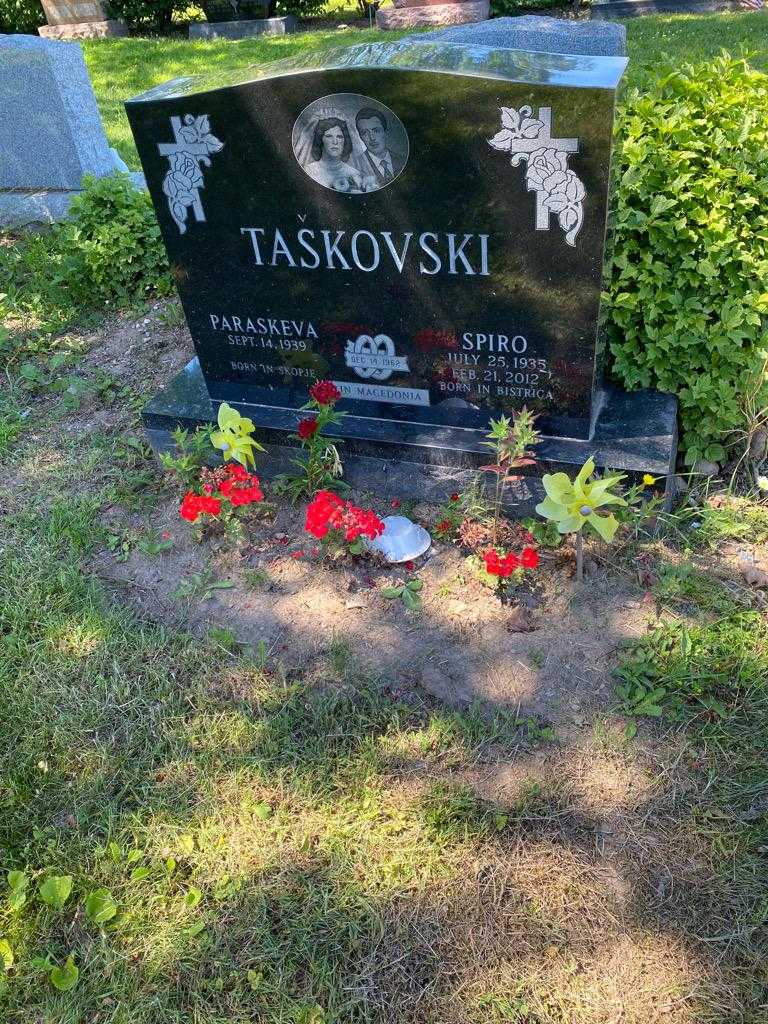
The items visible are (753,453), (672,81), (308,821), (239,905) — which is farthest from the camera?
(753,453)

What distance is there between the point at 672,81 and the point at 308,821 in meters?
3.16

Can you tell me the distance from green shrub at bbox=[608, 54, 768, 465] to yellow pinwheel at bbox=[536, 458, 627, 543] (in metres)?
0.86

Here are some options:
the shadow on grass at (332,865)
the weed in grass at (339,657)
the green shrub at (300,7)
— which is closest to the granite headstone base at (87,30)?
the green shrub at (300,7)

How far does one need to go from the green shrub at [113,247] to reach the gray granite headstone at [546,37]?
2.17 metres

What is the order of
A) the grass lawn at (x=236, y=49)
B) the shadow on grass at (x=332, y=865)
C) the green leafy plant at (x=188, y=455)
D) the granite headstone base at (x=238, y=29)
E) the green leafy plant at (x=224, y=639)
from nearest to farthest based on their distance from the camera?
the shadow on grass at (x=332, y=865) < the green leafy plant at (x=224, y=639) < the green leafy plant at (x=188, y=455) < the grass lawn at (x=236, y=49) < the granite headstone base at (x=238, y=29)

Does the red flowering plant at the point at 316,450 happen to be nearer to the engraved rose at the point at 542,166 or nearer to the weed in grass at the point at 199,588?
the weed in grass at the point at 199,588

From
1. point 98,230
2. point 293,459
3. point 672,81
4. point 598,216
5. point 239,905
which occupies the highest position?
point 672,81

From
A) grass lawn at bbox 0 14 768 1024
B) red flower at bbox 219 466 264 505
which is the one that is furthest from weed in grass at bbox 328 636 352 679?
red flower at bbox 219 466 264 505

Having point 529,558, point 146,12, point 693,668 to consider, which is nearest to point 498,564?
point 529,558

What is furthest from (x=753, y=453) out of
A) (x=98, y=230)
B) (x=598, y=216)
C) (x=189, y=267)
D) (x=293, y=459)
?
(x=98, y=230)

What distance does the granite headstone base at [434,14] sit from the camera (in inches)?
428

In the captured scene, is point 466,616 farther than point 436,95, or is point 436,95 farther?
point 466,616

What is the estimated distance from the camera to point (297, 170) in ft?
9.66

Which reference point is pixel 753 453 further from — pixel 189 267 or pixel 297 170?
pixel 189 267
